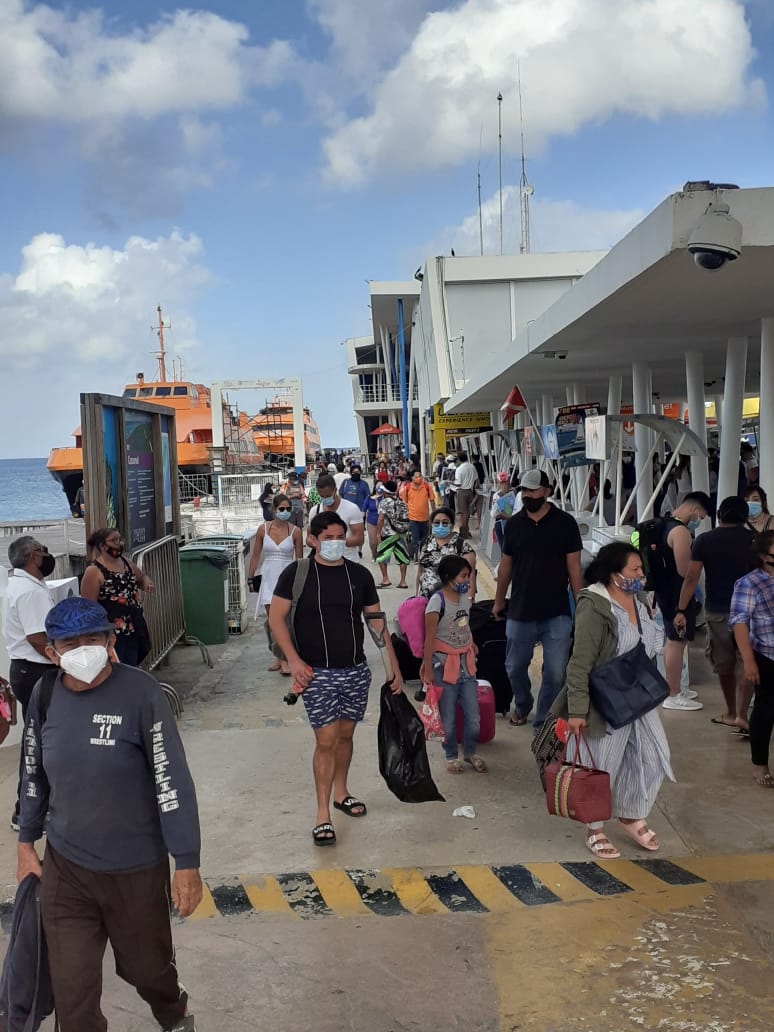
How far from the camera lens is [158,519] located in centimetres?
920

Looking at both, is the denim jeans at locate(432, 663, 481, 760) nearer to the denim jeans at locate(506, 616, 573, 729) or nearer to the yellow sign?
the denim jeans at locate(506, 616, 573, 729)

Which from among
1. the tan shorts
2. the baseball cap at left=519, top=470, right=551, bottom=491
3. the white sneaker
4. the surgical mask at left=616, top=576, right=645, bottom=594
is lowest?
the white sneaker

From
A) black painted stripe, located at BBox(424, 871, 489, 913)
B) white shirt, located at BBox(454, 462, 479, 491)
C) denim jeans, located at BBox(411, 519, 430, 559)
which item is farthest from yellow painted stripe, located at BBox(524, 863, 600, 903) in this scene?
white shirt, located at BBox(454, 462, 479, 491)

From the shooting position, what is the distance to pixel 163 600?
883 centimetres

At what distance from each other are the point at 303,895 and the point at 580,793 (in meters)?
1.41

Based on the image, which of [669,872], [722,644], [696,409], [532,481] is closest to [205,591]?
[532,481]

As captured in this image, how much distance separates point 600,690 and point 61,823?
2.65m

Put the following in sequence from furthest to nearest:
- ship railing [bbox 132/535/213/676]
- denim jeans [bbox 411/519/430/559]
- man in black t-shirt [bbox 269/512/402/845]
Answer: denim jeans [bbox 411/519/430/559] → ship railing [bbox 132/535/213/676] → man in black t-shirt [bbox 269/512/402/845]

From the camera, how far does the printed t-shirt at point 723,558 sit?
6.46 meters

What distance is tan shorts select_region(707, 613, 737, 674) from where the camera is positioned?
6.54m

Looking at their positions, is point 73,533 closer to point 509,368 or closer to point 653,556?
point 509,368

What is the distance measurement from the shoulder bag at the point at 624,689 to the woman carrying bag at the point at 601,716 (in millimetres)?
22

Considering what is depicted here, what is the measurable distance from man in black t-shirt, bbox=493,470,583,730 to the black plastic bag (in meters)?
1.37

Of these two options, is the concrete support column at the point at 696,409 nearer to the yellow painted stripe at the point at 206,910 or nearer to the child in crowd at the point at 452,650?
Result: the child in crowd at the point at 452,650
